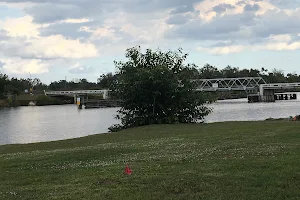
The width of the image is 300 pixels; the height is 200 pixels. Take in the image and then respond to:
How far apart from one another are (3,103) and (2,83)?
12.5m

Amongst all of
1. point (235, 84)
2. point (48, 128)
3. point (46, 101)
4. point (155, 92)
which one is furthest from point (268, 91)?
point (155, 92)

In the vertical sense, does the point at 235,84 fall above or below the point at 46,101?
above

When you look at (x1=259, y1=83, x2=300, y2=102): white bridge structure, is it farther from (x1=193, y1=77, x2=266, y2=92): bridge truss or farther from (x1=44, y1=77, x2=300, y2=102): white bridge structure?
(x1=193, y1=77, x2=266, y2=92): bridge truss

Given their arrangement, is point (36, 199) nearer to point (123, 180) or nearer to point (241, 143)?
point (123, 180)

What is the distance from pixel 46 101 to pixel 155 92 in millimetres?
133143

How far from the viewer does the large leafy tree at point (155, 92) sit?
129ft

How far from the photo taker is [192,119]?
41.9 metres

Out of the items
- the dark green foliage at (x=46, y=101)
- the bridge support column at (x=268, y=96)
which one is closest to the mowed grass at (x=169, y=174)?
the bridge support column at (x=268, y=96)

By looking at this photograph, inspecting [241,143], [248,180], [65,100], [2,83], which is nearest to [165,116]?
[241,143]

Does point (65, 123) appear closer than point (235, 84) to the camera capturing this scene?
Yes

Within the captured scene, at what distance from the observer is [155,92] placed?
39.1 m

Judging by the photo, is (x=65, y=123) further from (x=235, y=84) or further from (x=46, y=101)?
(x=235, y=84)

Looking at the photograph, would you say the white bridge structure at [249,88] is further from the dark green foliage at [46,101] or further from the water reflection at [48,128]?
the water reflection at [48,128]

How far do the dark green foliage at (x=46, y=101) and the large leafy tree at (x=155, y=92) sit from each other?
125 meters
